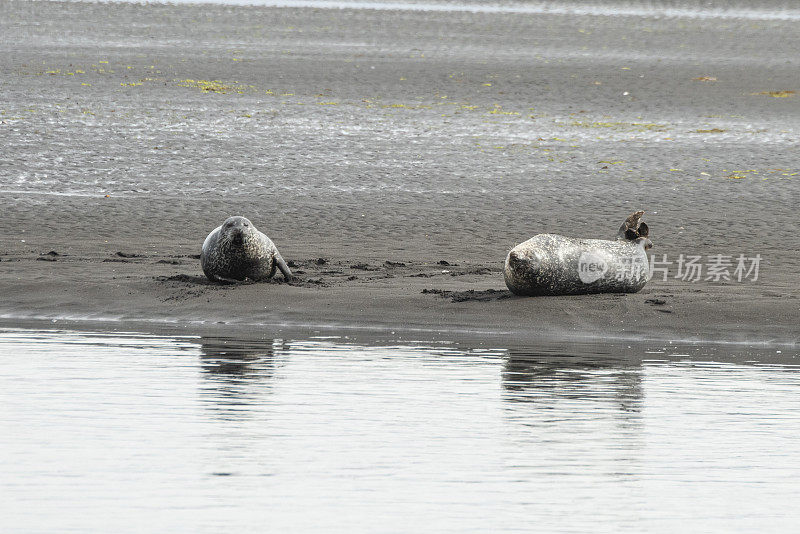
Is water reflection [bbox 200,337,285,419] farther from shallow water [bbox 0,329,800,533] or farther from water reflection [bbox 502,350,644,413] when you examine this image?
water reflection [bbox 502,350,644,413]

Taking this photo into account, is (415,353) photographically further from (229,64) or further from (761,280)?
(229,64)

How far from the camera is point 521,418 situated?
310 inches

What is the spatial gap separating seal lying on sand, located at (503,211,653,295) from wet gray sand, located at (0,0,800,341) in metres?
0.19

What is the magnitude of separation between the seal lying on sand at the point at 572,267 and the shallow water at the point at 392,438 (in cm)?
154

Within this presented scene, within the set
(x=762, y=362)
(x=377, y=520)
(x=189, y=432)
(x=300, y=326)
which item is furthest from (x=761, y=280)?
(x=377, y=520)

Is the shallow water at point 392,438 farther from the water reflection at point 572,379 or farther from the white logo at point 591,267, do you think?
the white logo at point 591,267

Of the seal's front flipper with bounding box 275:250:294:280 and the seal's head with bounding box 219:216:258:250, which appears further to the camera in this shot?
the seal's front flipper with bounding box 275:250:294:280

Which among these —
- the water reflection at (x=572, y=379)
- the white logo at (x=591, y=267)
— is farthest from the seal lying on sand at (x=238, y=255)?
the water reflection at (x=572, y=379)

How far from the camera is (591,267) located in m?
12.2

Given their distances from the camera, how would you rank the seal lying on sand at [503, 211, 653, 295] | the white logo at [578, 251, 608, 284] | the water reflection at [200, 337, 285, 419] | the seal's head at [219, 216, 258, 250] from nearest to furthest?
the water reflection at [200, 337, 285, 419] → the seal lying on sand at [503, 211, 653, 295] → the white logo at [578, 251, 608, 284] → the seal's head at [219, 216, 258, 250]

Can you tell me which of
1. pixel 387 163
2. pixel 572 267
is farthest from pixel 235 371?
pixel 387 163

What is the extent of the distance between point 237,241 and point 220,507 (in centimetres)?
700

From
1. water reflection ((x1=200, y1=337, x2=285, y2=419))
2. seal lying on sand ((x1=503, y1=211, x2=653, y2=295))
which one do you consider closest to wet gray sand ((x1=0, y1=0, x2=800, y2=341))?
seal lying on sand ((x1=503, y1=211, x2=653, y2=295))

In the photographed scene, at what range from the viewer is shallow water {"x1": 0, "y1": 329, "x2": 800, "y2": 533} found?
597 centimetres
